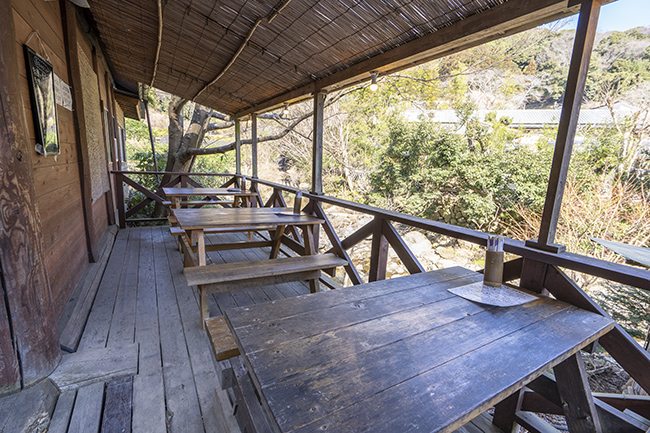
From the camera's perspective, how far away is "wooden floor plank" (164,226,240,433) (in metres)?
1.41

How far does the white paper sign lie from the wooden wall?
2.1 inches

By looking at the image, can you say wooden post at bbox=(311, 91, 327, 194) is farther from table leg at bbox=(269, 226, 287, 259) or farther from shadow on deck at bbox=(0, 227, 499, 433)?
shadow on deck at bbox=(0, 227, 499, 433)

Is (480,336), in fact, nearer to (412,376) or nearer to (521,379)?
(521,379)

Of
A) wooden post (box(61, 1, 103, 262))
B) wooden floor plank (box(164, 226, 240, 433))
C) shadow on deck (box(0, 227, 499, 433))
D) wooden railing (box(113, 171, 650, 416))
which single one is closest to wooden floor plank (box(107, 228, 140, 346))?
shadow on deck (box(0, 227, 499, 433))

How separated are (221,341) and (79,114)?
2971 millimetres

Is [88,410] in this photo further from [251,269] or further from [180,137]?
[180,137]

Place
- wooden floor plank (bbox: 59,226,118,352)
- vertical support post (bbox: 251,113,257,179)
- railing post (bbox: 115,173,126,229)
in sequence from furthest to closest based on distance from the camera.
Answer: vertical support post (bbox: 251,113,257,179)
railing post (bbox: 115,173,126,229)
wooden floor plank (bbox: 59,226,118,352)

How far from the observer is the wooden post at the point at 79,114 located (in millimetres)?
2807

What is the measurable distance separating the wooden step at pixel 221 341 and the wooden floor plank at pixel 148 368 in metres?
0.53

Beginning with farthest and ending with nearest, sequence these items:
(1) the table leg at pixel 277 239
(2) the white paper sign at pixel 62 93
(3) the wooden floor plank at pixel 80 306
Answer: (1) the table leg at pixel 277 239 < (2) the white paper sign at pixel 62 93 < (3) the wooden floor plank at pixel 80 306

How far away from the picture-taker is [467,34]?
178 cm

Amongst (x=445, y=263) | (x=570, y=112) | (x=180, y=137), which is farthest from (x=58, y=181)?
(x=445, y=263)

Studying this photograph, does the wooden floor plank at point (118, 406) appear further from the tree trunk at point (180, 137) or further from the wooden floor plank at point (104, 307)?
the tree trunk at point (180, 137)

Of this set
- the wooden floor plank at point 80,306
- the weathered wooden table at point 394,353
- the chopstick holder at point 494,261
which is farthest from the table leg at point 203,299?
the chopstick holder at point 494,261
